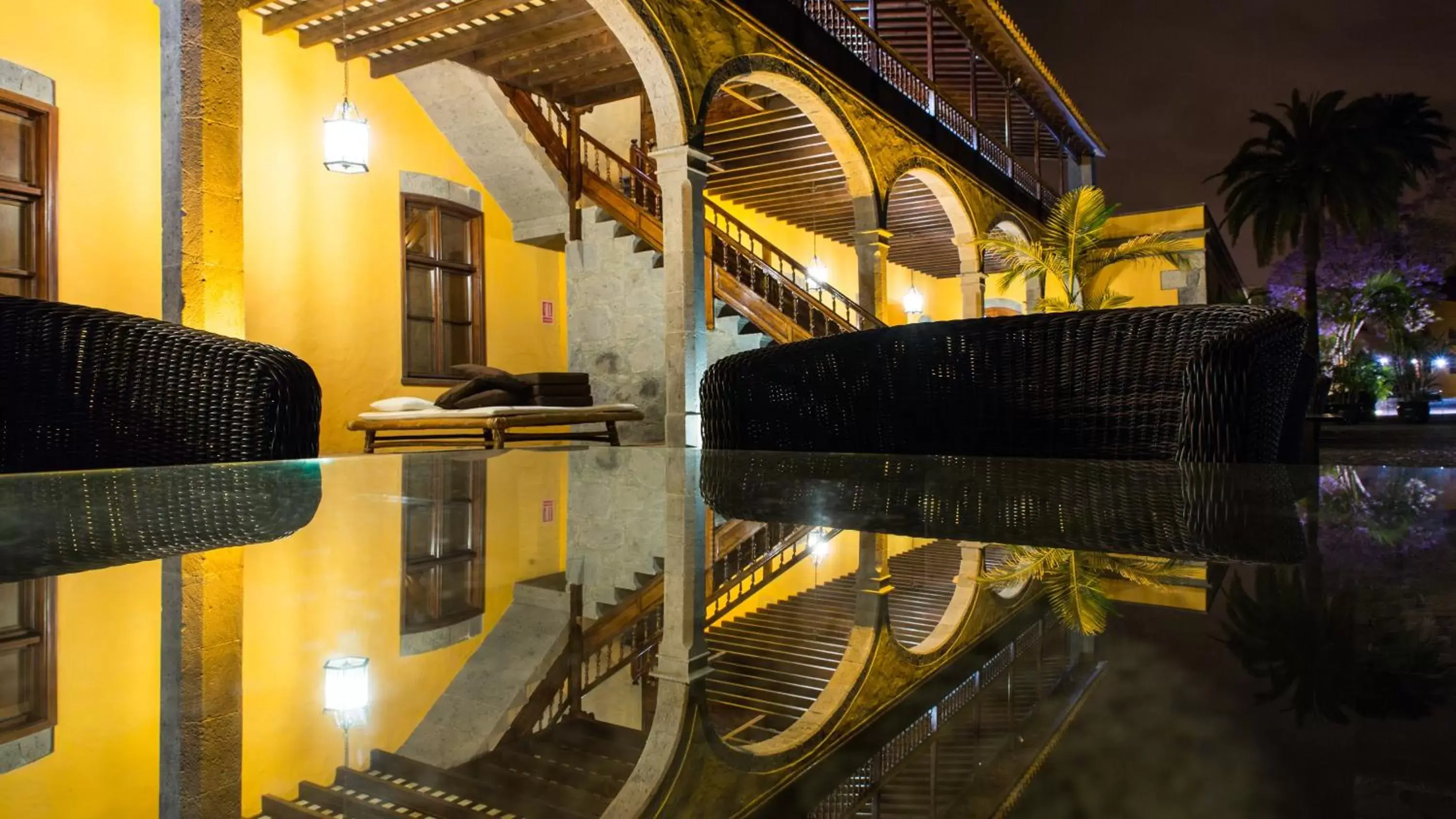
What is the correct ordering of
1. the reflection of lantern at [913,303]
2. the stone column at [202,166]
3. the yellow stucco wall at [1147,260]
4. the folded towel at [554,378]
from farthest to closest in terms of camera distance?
the yellow stucco wall at [1147,260] < the reflection of lantern at [913,303] < the folded towel at [554,378] < the stone column at [202,166]

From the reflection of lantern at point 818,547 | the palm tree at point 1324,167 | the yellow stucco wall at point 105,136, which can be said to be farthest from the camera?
the palm tree at point 1324,167

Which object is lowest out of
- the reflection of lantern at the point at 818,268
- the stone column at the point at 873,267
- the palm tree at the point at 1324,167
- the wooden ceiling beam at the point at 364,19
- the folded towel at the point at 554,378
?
the folded towel at the point at 554,378

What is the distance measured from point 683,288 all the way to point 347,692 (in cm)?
667

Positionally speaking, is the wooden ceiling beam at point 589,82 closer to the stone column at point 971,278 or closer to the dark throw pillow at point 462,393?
the dark throw pillow at point 462,393

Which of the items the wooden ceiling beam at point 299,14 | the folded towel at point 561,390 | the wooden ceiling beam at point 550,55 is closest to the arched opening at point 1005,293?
the wooden ceiling beam at point 550,55

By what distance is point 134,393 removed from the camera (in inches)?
64.8

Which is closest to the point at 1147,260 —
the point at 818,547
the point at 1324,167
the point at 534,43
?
the point at 1324,167

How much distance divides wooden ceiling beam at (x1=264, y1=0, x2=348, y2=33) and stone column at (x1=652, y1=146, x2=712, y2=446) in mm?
2562

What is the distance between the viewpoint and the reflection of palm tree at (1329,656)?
0.26 m

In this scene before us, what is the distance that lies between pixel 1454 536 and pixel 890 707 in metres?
0.50

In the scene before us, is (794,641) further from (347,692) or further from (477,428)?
→ (477,428)

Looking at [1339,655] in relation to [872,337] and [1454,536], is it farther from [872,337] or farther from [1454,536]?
[872,337]

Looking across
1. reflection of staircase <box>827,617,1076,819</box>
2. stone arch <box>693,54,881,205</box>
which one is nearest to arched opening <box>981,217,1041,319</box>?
stone arch <box>693,54,881,205</box>

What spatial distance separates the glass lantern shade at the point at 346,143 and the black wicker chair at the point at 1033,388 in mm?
4997
